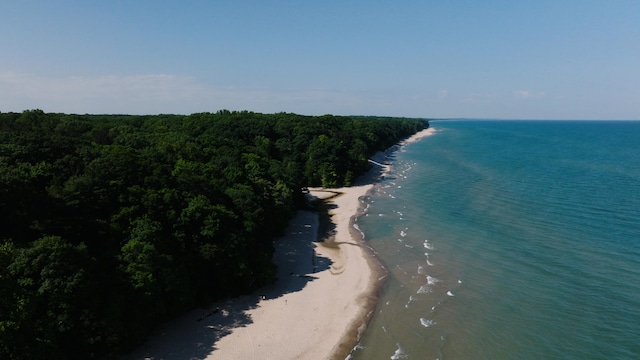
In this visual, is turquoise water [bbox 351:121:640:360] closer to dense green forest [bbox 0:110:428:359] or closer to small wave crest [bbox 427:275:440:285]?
small wave crest [bbox 427:275:440:285]

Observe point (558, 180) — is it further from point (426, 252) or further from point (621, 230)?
point (426, 252)

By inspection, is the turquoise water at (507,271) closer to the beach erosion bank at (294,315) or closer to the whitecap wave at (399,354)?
the whitecap wave at (399,354)

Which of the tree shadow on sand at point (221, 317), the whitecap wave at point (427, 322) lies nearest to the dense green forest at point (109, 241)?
the tree shadow on sand at point (221, 317)

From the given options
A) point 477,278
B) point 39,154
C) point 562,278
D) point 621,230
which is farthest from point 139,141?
point 621,230

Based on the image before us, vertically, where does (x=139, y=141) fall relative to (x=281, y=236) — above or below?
above

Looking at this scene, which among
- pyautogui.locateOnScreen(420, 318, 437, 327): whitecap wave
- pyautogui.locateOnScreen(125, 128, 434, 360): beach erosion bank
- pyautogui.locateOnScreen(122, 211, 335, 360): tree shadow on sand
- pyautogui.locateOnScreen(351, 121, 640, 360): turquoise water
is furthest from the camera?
pyautogui.locateOnScreen(420, 318, 437, 327): whitecap wave

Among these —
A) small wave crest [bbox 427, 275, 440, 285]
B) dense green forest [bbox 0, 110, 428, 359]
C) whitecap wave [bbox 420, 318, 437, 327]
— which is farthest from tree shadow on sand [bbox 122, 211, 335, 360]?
whitecap wave [bbox 420, 318, 437, 327]
